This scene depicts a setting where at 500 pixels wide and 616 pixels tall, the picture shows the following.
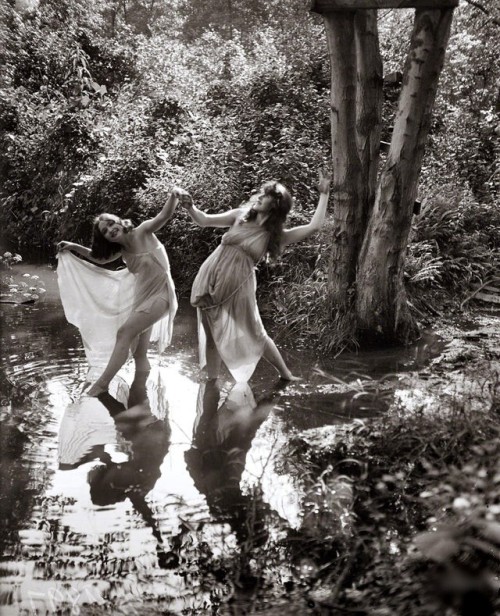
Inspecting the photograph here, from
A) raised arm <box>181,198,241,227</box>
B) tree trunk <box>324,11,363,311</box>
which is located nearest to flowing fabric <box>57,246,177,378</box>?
raised arm <box>181,198,241,227</box>

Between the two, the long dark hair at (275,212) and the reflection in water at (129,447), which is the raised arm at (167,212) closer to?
the long dark hair at (275,212)

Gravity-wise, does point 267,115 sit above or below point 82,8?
below

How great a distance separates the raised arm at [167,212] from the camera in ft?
19.9

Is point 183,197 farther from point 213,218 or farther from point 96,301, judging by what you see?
point 96,301

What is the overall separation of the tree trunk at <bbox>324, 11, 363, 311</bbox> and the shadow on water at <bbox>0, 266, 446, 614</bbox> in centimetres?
107

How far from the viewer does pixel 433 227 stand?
1019 centimetres

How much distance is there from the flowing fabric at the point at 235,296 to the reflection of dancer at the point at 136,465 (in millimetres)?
986

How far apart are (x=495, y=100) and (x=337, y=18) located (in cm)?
852

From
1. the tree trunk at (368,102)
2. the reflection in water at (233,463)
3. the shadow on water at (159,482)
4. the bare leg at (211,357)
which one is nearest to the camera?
the shadow on water at (159,482)

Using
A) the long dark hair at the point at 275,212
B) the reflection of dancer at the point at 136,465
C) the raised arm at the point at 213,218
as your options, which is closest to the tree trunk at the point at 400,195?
the long dark hair at the point at 275,212

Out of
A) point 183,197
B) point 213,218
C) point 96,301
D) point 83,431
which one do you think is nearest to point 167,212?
point 183,197

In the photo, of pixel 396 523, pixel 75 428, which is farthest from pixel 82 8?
pixel 396 523

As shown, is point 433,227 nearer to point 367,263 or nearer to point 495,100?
point 367,263

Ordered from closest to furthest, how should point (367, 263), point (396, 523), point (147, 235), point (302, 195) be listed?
1. point (396, 523)
2. point (147, 235)
3. point (367, 263)
4. point (302, 195)
